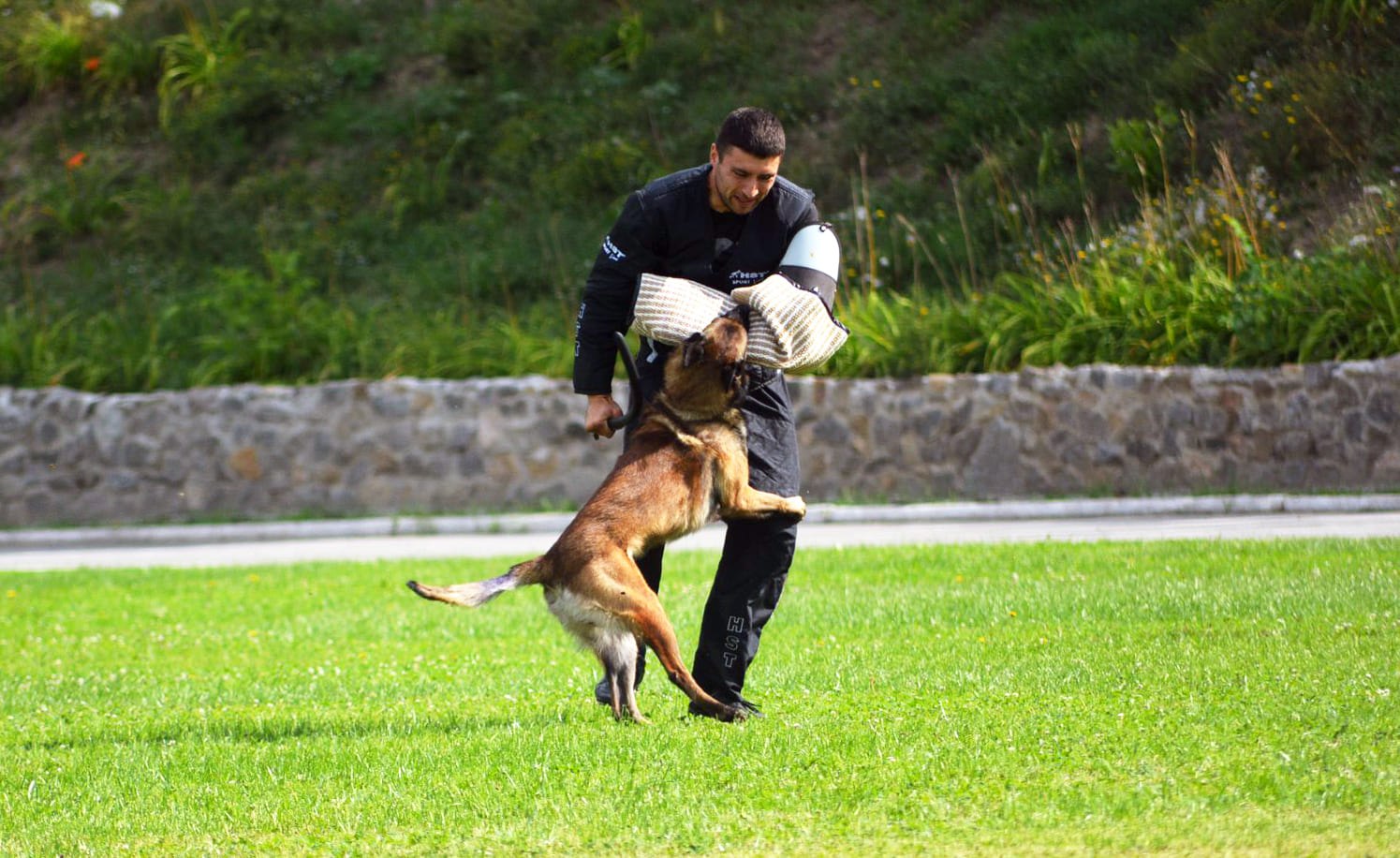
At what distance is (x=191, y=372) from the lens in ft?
55.2

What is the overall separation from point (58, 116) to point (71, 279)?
457 cm

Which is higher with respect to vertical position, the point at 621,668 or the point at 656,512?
the point at 656,512

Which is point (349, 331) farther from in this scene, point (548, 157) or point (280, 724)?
point (280, 724)

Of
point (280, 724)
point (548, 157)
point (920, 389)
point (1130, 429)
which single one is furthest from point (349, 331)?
point (280, 724)

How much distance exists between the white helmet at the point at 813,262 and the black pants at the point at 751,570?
38cm

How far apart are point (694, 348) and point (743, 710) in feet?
4.38

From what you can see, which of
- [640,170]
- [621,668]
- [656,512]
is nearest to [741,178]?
[656,512]

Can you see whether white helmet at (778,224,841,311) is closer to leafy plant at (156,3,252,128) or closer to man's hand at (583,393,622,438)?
man's hand at (583,393,622,438)

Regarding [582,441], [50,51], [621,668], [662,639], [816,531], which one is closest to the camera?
[662,639]

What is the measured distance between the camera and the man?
5.59 metres

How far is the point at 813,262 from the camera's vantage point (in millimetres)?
5531

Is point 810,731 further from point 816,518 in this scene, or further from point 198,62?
point 198,62

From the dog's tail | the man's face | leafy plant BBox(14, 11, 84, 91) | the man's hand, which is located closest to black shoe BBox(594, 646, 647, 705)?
the dog's tail

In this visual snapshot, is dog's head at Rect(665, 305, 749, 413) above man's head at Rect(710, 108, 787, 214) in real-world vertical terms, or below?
below
